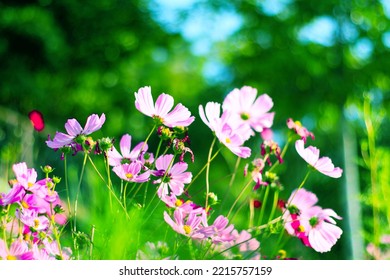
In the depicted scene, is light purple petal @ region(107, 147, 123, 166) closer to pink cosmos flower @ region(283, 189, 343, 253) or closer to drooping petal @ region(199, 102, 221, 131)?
drooping petal @ region(199, 102, 221, 131)

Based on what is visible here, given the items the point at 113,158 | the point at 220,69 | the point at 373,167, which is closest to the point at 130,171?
the point at 113,158

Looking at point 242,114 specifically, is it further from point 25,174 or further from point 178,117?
point 25,174

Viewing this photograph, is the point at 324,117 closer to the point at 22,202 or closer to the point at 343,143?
the point at 343,143

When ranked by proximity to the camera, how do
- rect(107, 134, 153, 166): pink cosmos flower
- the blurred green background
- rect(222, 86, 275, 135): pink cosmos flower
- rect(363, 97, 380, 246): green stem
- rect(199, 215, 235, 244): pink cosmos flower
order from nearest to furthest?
rect(199, 215, 235, 244): pink cosmos flower < rect(107, 134, 153, 166): pink cosmos flower < rect(222, 86, 275, 135): pink cosmos flower < rect(363, 97, 380, 246): green stem < the blurred green background

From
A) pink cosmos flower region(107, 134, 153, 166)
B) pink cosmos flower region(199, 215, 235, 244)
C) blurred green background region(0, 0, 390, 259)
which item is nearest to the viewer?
pink cosmos flower region(199, 215, 235, 244)

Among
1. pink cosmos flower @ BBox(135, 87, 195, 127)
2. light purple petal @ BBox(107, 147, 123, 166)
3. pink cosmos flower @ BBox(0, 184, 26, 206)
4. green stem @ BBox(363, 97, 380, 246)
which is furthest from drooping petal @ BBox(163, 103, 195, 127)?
green stem @ BBox(363, 97, 380, 246)

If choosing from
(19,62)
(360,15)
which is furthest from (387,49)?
(19,62)
